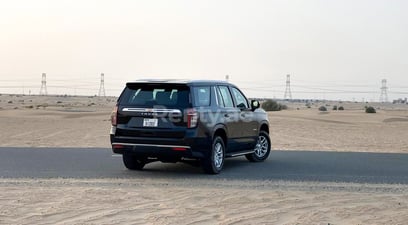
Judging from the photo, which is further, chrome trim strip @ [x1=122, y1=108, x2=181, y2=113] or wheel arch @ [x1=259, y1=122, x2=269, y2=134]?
wheel arch @ [x1=259, y1=122, x2=269, y2=134]

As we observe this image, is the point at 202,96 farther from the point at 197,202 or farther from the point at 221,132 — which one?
the point at 197,202

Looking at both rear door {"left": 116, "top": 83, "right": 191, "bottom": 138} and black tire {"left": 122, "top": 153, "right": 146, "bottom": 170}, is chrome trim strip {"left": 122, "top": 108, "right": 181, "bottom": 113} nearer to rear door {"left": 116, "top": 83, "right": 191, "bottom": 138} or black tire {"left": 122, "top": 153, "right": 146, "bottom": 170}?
rear door {"left": 116, "top": 83, "right": 191, "bottom": 138}

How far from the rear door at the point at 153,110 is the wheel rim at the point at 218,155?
110 centimetres

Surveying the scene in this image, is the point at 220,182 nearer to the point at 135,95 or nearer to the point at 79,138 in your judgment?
the point at 135,95

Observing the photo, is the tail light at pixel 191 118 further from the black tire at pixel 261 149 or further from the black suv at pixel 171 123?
the black tire at pixel 261 149

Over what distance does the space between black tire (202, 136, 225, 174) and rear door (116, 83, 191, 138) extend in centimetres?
82

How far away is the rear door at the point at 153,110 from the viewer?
1282cm

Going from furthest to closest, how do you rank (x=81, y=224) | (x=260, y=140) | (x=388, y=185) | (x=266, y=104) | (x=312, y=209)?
(x=266, y=104), (x=260, y=140), (x=388, y=185), (x=312, y=209), (x=81, y=224)

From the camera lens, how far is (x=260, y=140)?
642 inches

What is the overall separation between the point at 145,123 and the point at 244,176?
213 cm

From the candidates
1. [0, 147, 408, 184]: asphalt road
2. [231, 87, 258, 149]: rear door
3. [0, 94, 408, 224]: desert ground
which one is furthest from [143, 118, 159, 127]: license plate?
[231, 87, 258, 149]: rear door

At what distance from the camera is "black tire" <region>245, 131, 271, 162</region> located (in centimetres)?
1611

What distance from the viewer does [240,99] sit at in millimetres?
15242

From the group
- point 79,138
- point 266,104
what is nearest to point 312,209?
point 79,138
